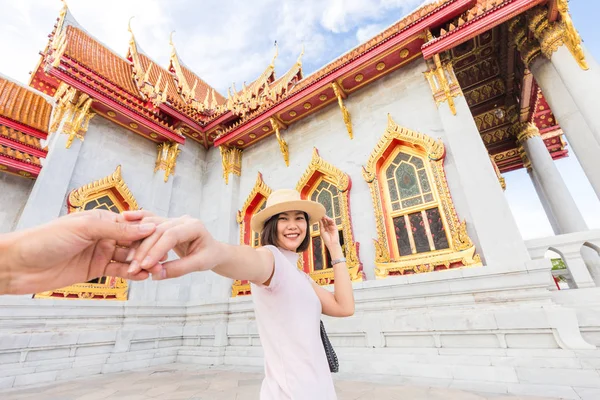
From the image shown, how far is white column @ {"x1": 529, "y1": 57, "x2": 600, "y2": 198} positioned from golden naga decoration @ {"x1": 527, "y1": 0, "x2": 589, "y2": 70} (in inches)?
11.1

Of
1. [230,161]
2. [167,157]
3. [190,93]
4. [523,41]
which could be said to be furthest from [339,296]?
[190,93]

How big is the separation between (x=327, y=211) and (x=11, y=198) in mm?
6472

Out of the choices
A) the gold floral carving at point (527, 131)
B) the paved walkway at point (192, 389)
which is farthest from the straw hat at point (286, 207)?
the gold floral carving at point (527, 131)

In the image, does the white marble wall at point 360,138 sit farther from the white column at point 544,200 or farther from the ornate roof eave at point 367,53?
the white column at point 544,200

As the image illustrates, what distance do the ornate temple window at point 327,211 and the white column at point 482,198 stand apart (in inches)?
76.5

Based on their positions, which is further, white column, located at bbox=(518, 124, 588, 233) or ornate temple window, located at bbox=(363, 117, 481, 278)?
white column, located at bbox=(518, 124, 588, 233)

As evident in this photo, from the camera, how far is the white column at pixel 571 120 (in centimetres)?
383

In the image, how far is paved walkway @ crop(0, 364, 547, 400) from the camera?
113 inches

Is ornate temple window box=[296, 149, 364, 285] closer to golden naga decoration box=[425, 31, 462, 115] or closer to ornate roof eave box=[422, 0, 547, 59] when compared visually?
golden naga decoration box=[425, 31, 462, 115]

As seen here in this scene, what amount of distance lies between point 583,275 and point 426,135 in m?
2.93

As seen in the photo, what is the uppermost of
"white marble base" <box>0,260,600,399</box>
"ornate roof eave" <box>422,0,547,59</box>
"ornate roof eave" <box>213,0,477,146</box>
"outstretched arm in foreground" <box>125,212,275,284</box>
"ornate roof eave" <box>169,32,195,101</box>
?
"ornate roof eave" <box>169,32,195,101</box>

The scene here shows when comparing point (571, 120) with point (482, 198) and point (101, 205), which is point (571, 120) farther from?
point (101, 205)

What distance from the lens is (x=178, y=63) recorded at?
10336 millimetres

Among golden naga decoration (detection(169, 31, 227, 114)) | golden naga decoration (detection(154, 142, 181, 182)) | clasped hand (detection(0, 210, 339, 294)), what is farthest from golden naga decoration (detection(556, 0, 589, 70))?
golden naga decoration (detection(154, 142, 181, 182))
